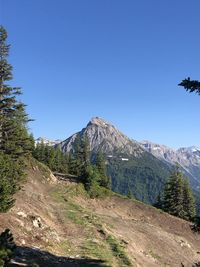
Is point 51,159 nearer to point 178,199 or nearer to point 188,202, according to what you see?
point 178,199

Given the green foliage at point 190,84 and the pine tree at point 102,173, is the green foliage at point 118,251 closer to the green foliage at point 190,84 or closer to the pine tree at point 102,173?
the green foliage at point 190,84

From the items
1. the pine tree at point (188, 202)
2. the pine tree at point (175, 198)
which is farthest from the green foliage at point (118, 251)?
the pine tree at point (188, 202)

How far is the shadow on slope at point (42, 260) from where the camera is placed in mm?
20297

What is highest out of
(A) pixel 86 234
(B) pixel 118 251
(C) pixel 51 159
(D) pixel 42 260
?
(C) pixel 51 159

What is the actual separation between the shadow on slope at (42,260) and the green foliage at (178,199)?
52.9 m

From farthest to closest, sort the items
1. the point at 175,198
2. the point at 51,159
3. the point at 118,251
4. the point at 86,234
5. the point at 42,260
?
1. the point at 51,159
2. the point at 175,198
3. the point at 86,234
4. the point at 118,251
5. the point at 42,260

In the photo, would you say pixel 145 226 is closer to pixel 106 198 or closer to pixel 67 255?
pixel 106 198

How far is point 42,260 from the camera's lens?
866 inches

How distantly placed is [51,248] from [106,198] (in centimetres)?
4055

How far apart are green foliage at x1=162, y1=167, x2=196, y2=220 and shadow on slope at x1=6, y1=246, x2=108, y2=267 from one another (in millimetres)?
52875

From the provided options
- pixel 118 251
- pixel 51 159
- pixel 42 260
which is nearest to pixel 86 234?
pixel 118 251

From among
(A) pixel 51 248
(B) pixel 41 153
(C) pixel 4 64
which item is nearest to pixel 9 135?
(C) pixel 4 64

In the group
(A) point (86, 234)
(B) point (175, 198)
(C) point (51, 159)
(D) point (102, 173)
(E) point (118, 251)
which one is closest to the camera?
(E) point (118, 251)

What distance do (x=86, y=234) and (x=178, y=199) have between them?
45.6m
